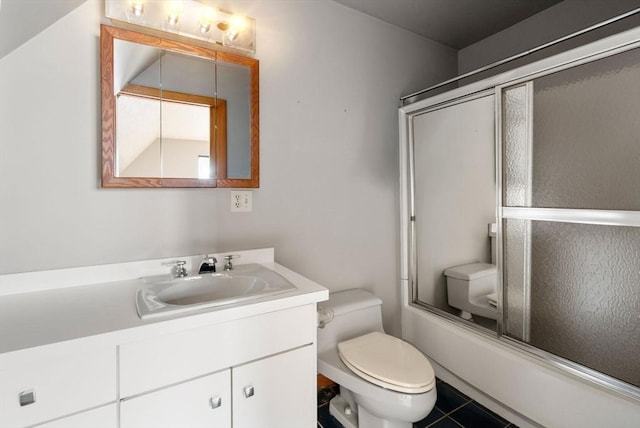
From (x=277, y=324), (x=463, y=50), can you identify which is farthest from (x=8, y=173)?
(x=463, y=50)

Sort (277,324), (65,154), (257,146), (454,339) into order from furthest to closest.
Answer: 1. (454,339)
2. (257,146)
3. (65,154)
4. (277,324)

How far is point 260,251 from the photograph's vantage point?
158 centimetres

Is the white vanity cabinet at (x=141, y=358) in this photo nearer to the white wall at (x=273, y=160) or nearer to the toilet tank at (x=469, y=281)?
the white wall at (x=273, y=160)

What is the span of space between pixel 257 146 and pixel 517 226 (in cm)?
136

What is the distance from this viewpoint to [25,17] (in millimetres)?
1017

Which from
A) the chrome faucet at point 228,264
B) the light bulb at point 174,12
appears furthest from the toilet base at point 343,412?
the light bulb at point 174,12

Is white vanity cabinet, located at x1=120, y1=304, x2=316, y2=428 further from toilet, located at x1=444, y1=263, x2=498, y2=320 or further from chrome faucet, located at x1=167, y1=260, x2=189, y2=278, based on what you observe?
toilet, located at x1=444, y1=263, x2=498, y2=320

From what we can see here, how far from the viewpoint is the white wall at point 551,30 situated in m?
1.68

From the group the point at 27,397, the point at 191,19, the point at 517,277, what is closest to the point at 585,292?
the point at 517,277

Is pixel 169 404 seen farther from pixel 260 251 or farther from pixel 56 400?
pixel 260 251

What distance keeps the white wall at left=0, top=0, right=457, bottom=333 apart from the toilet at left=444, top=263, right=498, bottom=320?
1.28 feet

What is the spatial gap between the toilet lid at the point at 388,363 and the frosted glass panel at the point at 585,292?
1.95ft

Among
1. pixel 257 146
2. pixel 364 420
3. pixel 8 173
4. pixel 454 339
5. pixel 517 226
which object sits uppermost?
pixel 257 146

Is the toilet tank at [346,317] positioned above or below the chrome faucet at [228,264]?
below
